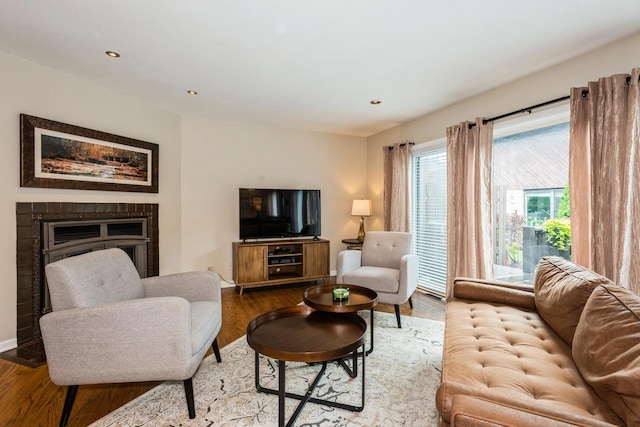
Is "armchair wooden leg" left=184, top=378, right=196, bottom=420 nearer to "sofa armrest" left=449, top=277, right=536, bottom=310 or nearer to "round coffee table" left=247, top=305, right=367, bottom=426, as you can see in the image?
"round coffee table" left=247, top=305, right=367, bottom=426

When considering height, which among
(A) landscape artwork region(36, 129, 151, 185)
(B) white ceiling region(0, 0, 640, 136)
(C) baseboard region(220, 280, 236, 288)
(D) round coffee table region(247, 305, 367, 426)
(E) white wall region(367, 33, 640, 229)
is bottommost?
(C) baseboard region(220, 280, 236, 288)

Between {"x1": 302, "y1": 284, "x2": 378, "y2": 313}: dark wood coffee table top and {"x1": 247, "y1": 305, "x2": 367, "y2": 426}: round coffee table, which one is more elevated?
{"x1": 302, "y1": 284, "x2": 378, "y2": 313}: dark wood coffee table top

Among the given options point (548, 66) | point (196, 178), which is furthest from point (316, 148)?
point (548, 66)

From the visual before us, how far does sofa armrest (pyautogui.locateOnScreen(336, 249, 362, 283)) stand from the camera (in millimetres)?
3268

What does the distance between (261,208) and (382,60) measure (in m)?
2.58

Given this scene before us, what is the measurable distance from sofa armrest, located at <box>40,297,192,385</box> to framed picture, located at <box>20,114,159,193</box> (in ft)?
5.84

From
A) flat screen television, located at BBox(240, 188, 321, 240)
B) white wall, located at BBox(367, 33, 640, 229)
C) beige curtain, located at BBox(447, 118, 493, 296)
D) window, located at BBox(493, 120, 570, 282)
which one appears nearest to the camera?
white wall, located at BBox(367, 33, 640, 229)

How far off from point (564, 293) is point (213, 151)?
413cm

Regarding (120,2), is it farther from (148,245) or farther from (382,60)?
(148,245)

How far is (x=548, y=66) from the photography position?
269cm

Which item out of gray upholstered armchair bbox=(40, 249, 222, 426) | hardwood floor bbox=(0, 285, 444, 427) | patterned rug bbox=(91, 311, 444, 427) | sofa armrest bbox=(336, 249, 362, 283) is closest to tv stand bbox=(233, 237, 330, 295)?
sofa armrest bbox=(336, 249, 362, 283)

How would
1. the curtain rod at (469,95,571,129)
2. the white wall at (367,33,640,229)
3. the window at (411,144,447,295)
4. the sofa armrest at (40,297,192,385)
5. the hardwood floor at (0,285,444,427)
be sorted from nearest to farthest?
the sofa armrest at (40,297,192,385) → the hardwood floor at (0,285,444,427) → the white wall at (367,33,640,229) → the curtain rod at (469,95,571,129) → the window at (411,144,447,295)

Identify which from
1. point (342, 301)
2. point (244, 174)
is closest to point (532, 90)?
point (342, 301)

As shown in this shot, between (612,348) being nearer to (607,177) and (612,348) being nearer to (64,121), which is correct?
(607,177)
